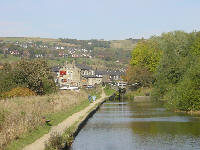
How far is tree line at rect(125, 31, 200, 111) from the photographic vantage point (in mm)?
50550

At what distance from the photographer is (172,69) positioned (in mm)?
68875

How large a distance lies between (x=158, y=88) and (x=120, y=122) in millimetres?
32434

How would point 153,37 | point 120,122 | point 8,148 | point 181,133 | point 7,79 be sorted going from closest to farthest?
1. point 8,148
2. point 181,133
3. point 120,122
4. point 7,79
5. point 153,37

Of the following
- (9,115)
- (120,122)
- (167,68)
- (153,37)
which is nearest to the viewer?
(9,115)

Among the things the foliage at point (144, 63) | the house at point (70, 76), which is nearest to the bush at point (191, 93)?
the foliage at point (144, 63)

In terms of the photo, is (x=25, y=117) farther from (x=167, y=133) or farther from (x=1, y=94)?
(x=1, y=94)

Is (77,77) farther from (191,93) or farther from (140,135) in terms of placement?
(140,135)

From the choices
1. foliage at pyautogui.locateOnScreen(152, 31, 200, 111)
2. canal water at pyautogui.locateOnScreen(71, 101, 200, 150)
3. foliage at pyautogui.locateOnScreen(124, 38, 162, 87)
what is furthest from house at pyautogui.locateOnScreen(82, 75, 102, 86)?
canal water at pyautogui.locateOnScreen(71, 101, 200, 150)

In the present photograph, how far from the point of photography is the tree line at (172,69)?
5055 cm

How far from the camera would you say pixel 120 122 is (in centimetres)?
4209

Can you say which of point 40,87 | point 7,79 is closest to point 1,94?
point 7,79

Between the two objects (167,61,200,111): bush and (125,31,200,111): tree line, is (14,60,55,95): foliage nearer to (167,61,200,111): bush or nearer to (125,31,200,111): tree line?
(125,31,200,111): tree line

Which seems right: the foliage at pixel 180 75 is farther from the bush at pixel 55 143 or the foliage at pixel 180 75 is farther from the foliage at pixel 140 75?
the bush at pixel 55 143

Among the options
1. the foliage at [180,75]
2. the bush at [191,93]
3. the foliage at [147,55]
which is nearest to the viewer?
the bush at [191,93]
